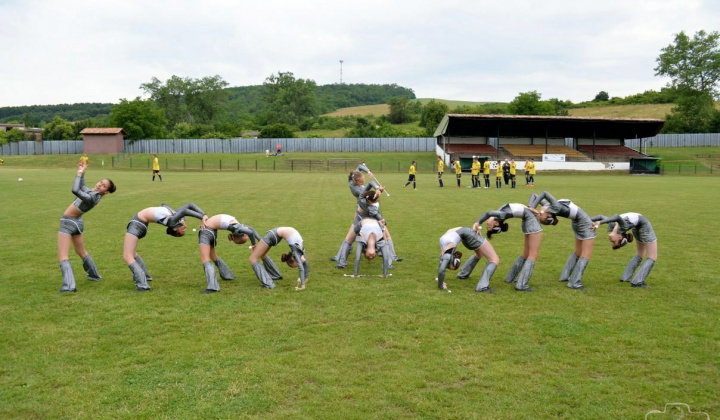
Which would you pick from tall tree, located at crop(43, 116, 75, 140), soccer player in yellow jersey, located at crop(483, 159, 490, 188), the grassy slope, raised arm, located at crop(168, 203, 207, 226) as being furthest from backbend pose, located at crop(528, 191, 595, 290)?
tall tree, located at crop(43, 116, 75, 140)

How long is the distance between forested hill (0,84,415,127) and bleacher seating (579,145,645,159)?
9555 cm

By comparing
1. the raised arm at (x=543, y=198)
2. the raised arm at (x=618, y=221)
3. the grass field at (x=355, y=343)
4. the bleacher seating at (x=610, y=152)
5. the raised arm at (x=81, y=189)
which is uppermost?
the bleacher seating at (x=610, y=152)

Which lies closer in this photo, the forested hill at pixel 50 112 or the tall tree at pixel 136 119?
the tall tree at pixel 136 119

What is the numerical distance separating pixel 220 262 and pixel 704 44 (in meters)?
104

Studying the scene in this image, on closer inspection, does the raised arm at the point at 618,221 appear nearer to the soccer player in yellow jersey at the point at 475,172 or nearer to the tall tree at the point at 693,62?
the soccer player in yellow jersey at the point at 475,172

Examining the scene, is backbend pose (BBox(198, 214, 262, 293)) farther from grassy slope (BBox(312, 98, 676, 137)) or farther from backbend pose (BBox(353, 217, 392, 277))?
grassy slope (BBox(312, 98, 676, 137))

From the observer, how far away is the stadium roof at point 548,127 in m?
59.4

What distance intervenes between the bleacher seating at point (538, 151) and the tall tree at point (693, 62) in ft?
135

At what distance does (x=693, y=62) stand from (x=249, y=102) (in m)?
119

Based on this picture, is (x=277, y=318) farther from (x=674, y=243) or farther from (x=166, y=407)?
(x=674, y=243)

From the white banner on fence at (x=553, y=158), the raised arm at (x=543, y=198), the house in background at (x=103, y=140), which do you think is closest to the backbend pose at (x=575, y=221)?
the raised arm at (x=543, y=198)

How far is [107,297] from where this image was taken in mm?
8664

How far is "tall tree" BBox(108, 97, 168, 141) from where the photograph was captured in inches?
3361

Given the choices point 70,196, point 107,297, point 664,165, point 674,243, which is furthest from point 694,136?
point 107,297
